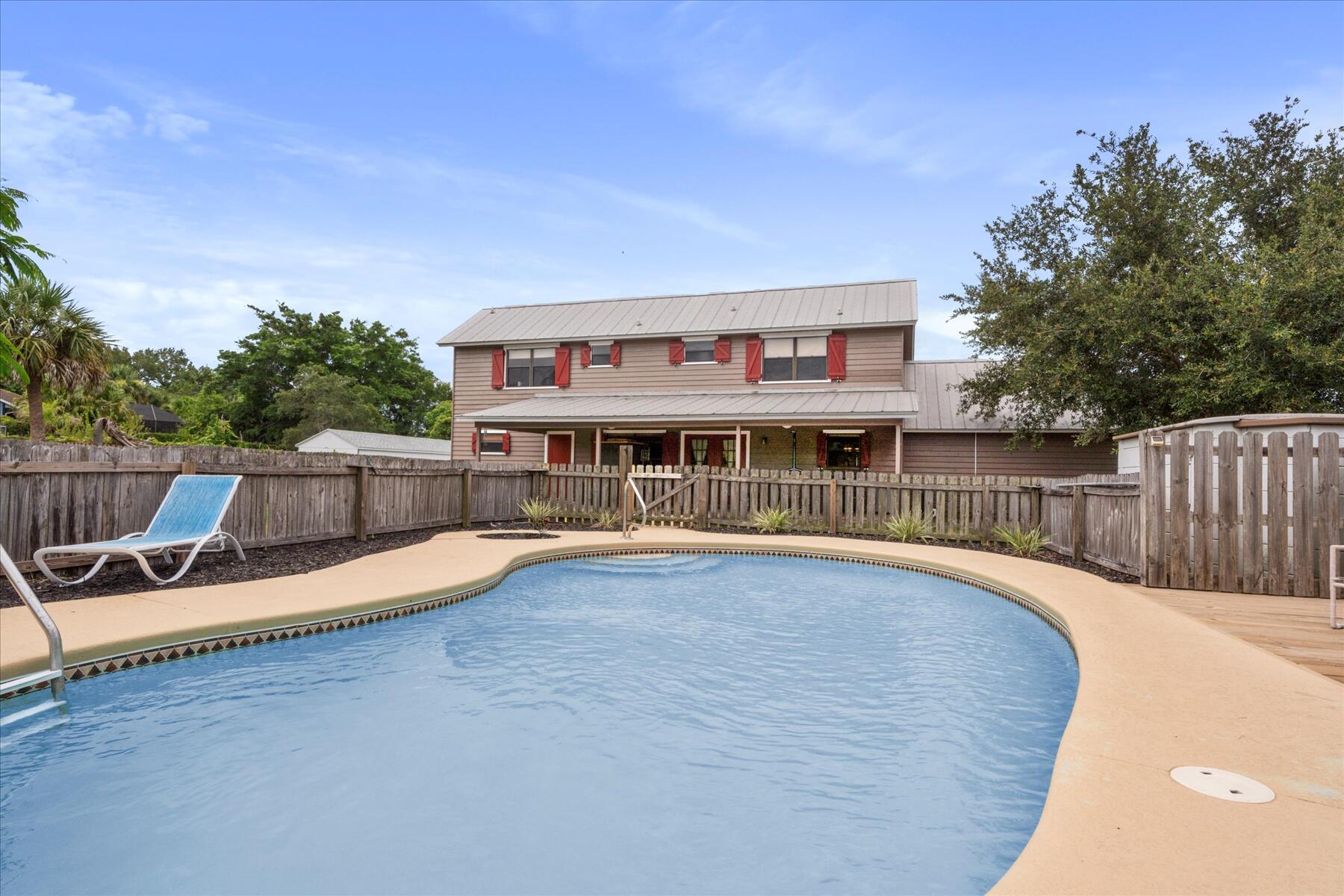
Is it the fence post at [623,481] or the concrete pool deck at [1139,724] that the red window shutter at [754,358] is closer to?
the fence post at [623,481]

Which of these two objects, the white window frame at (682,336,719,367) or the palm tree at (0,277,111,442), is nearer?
the palm tree at (0,277,111,442)

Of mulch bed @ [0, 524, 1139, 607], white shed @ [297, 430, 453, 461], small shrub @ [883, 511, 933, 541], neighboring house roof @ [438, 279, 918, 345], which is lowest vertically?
mulch bed @ [0, 524, 1139, 607]

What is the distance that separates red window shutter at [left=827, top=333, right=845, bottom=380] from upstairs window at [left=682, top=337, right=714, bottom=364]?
339cm

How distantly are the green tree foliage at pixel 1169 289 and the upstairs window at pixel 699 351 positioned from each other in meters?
6.72

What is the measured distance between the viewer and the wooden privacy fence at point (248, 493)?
615 cm

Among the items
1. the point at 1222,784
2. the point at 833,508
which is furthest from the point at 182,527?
the point at 833,508

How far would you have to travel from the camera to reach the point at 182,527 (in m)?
6.92

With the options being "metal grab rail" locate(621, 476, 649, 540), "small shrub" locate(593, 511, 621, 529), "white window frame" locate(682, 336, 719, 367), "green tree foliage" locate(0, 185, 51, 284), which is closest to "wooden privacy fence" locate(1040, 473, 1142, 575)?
"metal grab rail" locate(621, 476, 649, 540)

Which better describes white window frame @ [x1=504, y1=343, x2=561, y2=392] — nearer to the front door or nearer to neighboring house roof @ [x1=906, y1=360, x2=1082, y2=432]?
the front door

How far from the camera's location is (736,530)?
13164 millimetres

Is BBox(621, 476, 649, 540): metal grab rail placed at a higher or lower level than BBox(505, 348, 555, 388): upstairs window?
lower

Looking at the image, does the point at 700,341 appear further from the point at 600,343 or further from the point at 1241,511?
the point at 1241,511

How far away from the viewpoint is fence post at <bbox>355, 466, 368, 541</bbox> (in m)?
10.4

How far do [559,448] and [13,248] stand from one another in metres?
16.6
